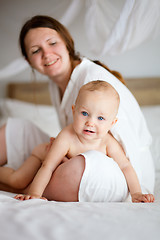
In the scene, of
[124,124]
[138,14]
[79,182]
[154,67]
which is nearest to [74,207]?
[79,182]

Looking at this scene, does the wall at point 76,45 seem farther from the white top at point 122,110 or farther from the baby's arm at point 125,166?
the baby's arm at point 125,166

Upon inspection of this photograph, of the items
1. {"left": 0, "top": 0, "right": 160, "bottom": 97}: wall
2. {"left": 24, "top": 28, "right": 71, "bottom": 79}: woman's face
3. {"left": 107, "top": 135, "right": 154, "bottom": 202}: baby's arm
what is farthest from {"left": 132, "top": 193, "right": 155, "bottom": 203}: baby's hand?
{"left": 0, "top": 0, "right": 160, "bottom": 97}: wall

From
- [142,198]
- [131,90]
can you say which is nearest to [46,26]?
[142,198]

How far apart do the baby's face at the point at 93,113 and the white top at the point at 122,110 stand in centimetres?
12

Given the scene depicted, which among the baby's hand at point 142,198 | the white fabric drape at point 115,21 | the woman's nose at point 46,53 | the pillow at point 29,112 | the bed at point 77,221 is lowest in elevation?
the baby's hand at point 142,198

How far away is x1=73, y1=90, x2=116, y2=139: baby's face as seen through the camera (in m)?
0.96

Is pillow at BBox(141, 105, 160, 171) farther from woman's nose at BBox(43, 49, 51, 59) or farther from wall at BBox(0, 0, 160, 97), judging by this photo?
woman's nose at BBox(43, 49, 51, 59)

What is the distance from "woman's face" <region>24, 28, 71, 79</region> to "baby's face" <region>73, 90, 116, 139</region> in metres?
0.41

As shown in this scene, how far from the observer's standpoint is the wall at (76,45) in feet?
5.07

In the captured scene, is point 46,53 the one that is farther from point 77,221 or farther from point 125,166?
point 77,221

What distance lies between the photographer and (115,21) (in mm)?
1352

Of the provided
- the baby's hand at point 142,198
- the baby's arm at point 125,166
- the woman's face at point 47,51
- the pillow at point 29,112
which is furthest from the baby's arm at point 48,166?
the pillow at point 29,112

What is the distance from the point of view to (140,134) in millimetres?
1288

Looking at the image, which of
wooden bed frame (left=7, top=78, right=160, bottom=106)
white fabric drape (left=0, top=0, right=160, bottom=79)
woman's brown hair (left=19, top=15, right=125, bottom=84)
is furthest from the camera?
wooden bed frame (left=7, top=78, right=160, bottom=106)
